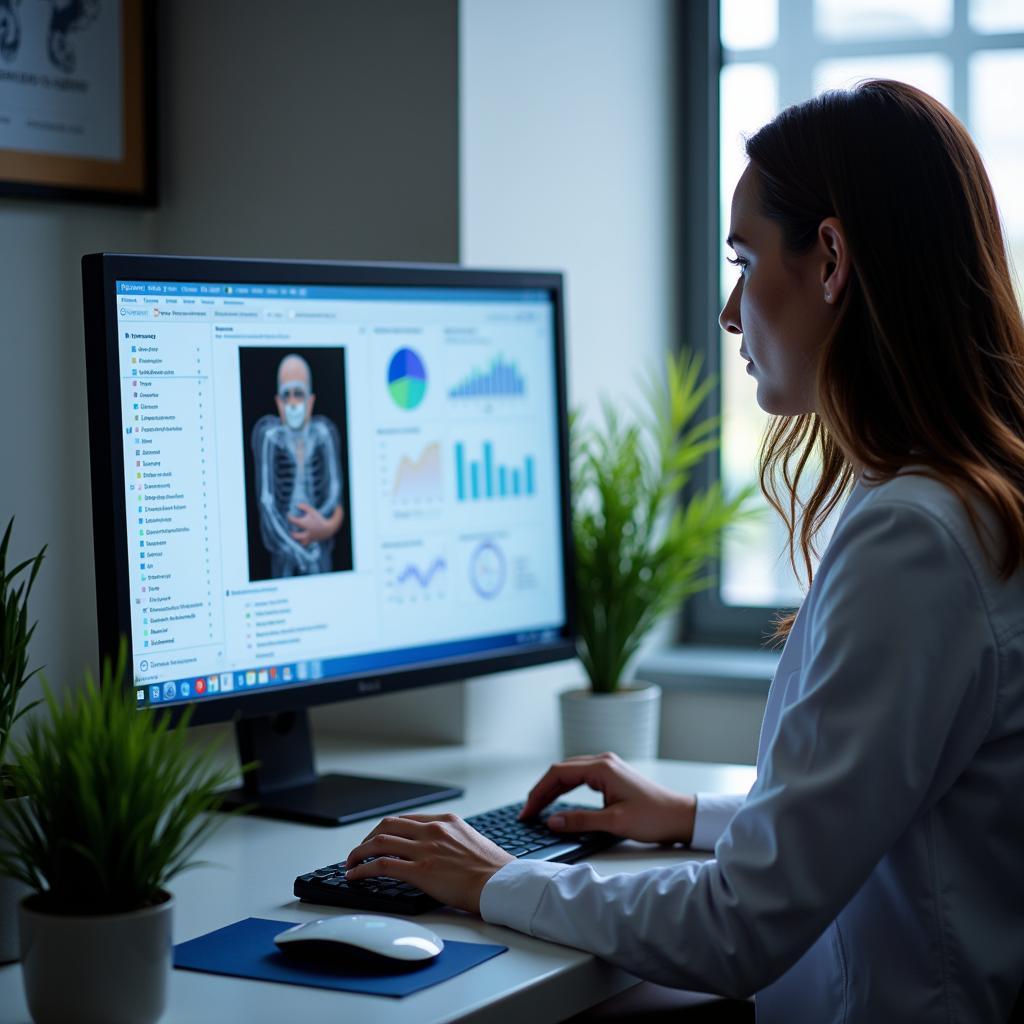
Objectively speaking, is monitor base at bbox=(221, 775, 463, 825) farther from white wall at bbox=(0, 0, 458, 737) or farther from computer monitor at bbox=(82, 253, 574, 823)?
white wall at bbox=(0, 0, 458, 737)

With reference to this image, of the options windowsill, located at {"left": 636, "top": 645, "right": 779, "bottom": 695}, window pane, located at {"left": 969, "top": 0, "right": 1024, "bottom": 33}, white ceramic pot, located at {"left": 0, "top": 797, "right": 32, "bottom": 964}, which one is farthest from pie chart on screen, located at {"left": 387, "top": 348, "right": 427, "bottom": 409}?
window pane, located at {"left": 969, "top": 0, "right": 1024, "bottom": 33}

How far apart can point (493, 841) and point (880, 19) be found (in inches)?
63.4

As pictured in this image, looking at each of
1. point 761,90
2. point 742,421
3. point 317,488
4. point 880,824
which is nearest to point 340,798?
point 317,488

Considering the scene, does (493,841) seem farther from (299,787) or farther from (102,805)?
(102,805)

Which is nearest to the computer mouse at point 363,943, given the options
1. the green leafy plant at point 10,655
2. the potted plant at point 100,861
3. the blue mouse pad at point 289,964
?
the blue mouse pad at point 289,964

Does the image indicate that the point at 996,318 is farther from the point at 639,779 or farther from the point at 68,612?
the point at 68,612

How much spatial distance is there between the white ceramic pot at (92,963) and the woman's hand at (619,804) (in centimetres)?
51

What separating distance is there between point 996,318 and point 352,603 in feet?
2.31

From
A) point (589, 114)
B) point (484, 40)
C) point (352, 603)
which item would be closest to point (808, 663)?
point (352, 603)

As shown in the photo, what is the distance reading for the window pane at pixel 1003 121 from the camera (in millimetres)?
2225

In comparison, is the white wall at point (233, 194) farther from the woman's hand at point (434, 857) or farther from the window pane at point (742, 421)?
the woman's hand at point (434, 857)

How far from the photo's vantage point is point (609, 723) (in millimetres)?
1820

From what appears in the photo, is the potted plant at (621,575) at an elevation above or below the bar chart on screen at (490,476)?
below

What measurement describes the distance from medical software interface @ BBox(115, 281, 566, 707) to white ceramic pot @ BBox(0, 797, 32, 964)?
0.28 m
